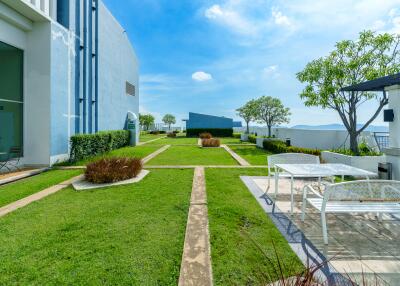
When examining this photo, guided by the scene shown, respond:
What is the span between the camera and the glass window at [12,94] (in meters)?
9.90

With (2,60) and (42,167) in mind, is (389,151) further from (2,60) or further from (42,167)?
(2,60)

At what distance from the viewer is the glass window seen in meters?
9.90

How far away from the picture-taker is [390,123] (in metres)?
6.62

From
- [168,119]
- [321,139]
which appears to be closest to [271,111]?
[321,139]

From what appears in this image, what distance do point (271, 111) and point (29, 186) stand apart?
25.3 metres

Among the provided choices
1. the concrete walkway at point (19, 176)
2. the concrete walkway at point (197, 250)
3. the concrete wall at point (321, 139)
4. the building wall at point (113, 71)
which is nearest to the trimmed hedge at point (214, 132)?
the building wall at point (113, 71)

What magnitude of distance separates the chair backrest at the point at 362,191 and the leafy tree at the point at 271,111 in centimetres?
2436

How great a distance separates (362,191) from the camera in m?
3.25

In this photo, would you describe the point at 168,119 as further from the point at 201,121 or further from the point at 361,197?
the point at 361,197

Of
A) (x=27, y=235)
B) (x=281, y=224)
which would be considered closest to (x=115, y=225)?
(x=27, y=235)

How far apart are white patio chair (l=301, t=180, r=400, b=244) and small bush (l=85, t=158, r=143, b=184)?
5.49 metres

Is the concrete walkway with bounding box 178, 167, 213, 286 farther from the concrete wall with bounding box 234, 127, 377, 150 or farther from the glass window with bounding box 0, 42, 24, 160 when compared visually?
the concrete wall with bounding box 234, 127, 377, 150

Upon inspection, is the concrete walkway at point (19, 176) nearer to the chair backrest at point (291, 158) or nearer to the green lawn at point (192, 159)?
the green lawn at point (192, 159)

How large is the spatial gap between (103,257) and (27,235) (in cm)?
154
